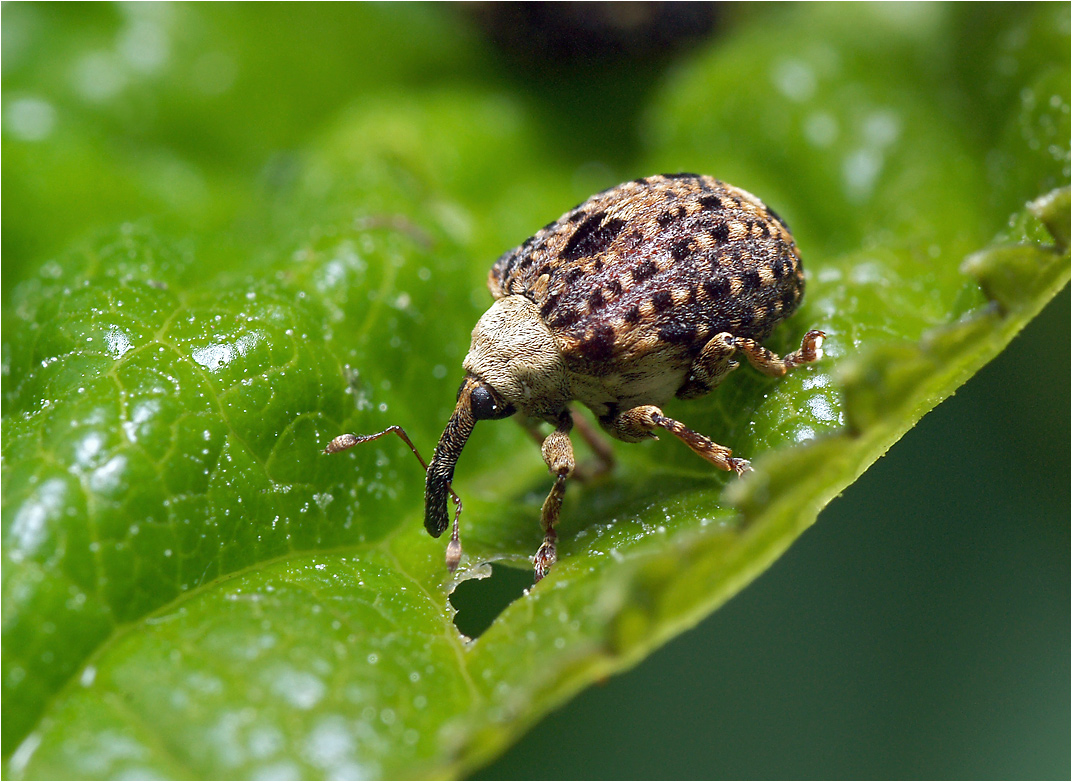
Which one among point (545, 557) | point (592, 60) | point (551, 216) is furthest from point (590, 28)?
point (545, 557)

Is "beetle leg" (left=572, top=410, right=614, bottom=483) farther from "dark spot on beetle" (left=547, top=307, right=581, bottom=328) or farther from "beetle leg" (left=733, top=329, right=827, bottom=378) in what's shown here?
"beetle leg" (left=733, top=329, right=827, bottom=378)

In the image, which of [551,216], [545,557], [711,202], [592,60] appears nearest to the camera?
[545,557]

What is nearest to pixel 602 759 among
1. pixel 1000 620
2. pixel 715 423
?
pixel 715 423

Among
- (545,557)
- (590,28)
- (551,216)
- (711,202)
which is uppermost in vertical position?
(590,28)

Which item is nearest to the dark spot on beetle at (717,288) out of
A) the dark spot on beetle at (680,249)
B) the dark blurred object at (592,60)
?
the dark spot on beetle at (680,249)

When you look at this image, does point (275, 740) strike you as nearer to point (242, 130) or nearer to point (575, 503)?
point (575, 503)

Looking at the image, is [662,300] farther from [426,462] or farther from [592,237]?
[426,462]

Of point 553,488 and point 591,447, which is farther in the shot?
point 591,447

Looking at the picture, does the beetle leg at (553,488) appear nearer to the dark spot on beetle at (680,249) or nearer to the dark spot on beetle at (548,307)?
the dark spot on beetle at (548,307)
